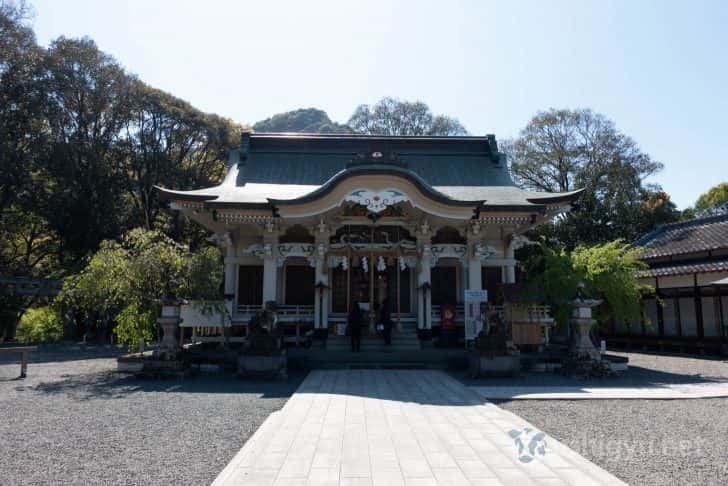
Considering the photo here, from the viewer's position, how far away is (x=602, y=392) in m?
8.56

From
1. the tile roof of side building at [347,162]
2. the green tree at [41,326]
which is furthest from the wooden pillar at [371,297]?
the green tree at [41,326]

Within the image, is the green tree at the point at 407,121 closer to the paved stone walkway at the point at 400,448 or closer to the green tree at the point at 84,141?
the green tree at the point at 84,141

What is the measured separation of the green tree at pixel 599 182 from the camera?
25.2 meters

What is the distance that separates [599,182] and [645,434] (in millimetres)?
22880

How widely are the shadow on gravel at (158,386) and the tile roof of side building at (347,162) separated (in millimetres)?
6154

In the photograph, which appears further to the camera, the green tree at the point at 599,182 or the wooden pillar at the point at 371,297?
the green tree at the point at 599,182

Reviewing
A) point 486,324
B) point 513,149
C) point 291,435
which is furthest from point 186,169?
point 291,435

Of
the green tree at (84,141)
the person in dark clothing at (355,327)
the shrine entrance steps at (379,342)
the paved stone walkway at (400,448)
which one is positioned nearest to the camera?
the paved stone walkway at (400,448)

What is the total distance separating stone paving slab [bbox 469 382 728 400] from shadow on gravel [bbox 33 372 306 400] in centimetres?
404

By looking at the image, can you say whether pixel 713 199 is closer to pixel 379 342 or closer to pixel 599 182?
pixel 599 182

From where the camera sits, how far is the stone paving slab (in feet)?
26.3

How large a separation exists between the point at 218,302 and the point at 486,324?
23.3 feet

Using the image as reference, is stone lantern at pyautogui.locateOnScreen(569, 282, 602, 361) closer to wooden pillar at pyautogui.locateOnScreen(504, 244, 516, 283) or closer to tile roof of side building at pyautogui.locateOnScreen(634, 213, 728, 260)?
wooden pillar at pyautogui.locateOnScreen(504, 244, 516, 283)

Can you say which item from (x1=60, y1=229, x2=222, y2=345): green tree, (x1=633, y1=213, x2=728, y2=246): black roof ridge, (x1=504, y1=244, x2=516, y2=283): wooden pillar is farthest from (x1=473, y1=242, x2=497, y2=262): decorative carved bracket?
(x1=633, y1=213, x2=728, y2=246): black roof ridge
